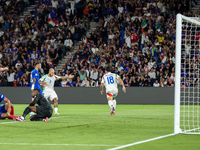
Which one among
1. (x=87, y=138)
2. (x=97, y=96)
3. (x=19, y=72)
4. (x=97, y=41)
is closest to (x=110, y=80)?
(x=87, y=138)

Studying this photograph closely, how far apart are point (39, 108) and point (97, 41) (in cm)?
1500

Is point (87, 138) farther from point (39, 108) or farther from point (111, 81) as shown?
point (111, 81)

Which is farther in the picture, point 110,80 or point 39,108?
point 110,80

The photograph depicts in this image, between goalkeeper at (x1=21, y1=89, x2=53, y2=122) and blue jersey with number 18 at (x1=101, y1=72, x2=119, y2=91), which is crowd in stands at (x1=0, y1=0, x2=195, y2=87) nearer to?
blue jersey with number 18 at (x1=101, y1=72, x2=119, y2=91)

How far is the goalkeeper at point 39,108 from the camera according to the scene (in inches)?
476

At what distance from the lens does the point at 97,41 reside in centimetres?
2670

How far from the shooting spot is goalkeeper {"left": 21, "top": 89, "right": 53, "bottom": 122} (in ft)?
39.6

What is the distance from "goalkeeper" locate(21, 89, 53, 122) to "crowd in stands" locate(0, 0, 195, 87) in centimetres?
1094

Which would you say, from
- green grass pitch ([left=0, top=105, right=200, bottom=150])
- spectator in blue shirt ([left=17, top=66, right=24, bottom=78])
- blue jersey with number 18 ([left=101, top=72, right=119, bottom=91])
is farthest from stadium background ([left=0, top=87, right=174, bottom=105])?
green grass pitch ([left=0, top=105, right=200, bottom=150])

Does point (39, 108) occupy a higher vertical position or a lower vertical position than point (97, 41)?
lower

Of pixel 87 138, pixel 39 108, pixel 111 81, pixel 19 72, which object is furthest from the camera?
pixel 19 72

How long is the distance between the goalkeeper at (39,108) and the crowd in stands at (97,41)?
10942 millimetres

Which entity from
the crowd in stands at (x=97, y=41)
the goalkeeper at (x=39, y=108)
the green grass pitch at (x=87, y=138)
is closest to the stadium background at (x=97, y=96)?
the crowd in stands at (x=97, y=41)

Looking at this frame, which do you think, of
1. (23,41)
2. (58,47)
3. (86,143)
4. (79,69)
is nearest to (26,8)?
(23,41)
